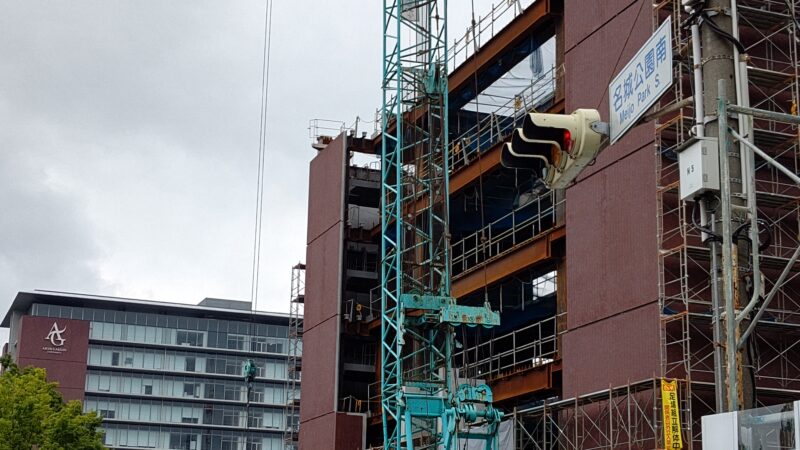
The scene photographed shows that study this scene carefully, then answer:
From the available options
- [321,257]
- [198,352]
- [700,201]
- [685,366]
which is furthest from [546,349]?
[198,352]

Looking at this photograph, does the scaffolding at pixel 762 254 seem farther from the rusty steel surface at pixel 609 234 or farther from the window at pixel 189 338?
the window at pixel 189 338

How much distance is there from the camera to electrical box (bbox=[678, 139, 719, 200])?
12.0 meters

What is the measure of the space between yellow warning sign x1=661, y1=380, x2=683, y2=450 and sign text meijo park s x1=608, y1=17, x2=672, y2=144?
23899mm

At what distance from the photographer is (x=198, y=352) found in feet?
494

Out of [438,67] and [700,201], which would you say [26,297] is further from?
[700,201]

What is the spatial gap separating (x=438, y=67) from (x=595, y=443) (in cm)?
2518

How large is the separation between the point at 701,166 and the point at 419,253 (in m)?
47.7

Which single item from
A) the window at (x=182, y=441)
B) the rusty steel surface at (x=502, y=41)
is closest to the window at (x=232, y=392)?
the window at (x=182, y=441)

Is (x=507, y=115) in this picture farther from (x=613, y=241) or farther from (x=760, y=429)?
(x=760, y=429)

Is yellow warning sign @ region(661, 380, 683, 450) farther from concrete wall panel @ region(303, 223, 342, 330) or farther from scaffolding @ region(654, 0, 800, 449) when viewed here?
concrete wall panel @ region(303, 223, 342, 330)

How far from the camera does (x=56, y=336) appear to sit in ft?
439

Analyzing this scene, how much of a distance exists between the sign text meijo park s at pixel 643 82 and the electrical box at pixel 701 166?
0.66m

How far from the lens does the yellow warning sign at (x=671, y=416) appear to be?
3475 centimetres

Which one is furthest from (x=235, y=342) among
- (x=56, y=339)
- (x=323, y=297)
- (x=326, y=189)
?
(x=323, y=297)
